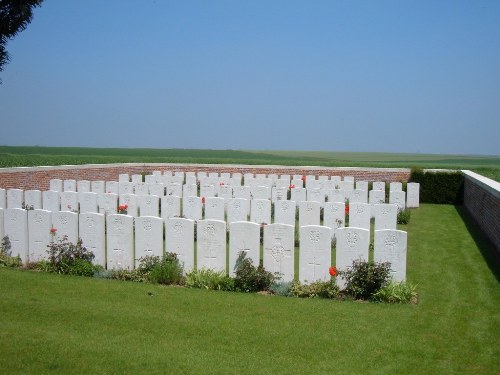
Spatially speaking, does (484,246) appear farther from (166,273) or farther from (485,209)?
(166,273)

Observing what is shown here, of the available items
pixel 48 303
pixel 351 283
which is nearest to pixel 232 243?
pixel 351 283

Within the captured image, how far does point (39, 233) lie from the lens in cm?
911

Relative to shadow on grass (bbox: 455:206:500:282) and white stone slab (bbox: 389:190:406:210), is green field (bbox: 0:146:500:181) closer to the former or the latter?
white stone slab (bbox: 389:190:406:210)

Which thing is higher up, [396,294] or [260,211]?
[260,211]

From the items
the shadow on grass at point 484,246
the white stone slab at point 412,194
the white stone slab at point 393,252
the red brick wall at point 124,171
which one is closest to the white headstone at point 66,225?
the white stone slab at point 393,252

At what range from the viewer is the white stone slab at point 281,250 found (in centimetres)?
802

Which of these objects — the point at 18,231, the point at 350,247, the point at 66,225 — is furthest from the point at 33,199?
the point at 350,247

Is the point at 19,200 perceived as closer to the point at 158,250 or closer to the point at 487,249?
the point at 158,250

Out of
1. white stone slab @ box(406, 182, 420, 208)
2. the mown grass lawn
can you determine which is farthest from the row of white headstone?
white stone slab @ box(406, 182, 420, 208)

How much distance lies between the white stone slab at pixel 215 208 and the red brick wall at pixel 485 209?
232 inches

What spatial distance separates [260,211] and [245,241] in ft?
15.8

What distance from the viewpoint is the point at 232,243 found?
8258 mm

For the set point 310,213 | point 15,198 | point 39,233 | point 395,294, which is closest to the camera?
point 395,294

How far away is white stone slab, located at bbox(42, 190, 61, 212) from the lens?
43.7ft
